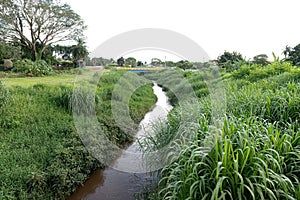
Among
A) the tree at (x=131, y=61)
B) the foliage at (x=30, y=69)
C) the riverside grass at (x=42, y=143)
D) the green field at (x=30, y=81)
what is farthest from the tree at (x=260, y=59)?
the foliage at (x=30, y=69)

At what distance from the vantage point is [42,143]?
3.86 m

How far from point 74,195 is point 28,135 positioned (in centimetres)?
160

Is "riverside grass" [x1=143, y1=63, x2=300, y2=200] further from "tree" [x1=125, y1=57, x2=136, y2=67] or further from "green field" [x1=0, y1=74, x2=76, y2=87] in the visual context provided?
"green field" [x1=0, y1=74, x2=76, y2=87]

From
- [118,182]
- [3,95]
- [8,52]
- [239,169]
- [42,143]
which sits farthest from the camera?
[8,52]

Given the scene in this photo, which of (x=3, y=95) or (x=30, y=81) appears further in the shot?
(x=30, y=81)

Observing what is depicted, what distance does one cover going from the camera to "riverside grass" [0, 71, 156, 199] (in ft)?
9.24

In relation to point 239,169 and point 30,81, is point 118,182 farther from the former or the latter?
point 30,81

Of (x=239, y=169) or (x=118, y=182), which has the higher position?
(x=239, y=169)

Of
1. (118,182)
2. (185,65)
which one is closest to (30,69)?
(185,65)

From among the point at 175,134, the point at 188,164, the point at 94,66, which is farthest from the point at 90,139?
the point at 94,66

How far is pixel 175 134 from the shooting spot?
291 centimetres

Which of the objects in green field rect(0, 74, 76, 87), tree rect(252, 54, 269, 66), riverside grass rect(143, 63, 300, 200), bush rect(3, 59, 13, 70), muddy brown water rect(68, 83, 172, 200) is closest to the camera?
riverside grass rect(143, 63, 300, 200)

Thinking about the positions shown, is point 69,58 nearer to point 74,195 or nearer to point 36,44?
point 36,44

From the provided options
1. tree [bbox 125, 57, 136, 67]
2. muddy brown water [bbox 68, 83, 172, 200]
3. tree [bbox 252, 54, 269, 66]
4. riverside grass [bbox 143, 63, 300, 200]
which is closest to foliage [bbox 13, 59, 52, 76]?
tree [bbox 125, 57, 136, 67]
